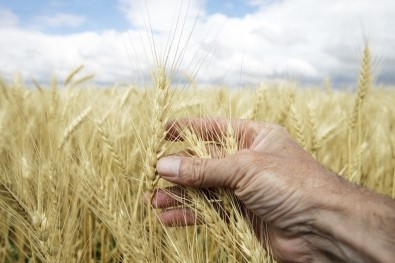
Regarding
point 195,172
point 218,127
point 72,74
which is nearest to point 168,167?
point 195,172

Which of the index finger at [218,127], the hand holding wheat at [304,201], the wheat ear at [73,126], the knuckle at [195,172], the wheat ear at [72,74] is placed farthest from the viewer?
the wheat ear at [72,74]

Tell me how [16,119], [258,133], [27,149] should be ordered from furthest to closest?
1. [16,119]
2. [27,149]
3. [258,133]

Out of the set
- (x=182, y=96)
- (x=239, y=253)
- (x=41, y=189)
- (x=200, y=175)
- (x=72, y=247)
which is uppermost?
(x=182, y=96)

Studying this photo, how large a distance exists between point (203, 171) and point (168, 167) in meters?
0.12

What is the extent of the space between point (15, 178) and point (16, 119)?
136 centimetres

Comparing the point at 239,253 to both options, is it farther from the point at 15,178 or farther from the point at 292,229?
the point at 15,178

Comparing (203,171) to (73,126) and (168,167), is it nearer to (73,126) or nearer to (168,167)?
(168,167)

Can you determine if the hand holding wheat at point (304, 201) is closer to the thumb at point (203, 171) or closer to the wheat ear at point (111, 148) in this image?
the thumb at point (203, 171)

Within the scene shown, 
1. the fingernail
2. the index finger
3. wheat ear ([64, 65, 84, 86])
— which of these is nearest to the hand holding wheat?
the fingernail

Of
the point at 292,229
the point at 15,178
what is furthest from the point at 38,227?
the point at 292,229

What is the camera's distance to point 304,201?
1.33m

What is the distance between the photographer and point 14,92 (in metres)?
3.07

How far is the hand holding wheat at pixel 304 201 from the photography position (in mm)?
1258

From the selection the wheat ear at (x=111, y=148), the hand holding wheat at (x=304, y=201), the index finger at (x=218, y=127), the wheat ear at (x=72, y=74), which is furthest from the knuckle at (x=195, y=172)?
the wheat ear at (x=72, y=74)
